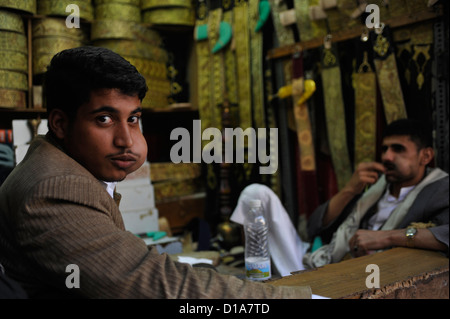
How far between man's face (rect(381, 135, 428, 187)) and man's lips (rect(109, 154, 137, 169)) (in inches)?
63.4

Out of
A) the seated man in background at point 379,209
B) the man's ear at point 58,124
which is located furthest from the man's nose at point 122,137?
the seated man in background at point 379,209

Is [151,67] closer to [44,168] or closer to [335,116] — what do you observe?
[335,116]

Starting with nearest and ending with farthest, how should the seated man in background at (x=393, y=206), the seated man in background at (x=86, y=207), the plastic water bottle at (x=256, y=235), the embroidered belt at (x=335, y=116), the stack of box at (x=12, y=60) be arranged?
the seated man in background at (x=86, y=207), the stack of box at (x=12, y=60), the plastic water bottle at (x=256, y=235), the seated man in background at (x=393, y=206), the embroidered belt at (x=335, y=116)

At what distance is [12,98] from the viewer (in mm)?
1483

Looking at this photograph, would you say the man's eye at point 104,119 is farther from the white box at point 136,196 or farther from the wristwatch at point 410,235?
the white box at point 136,196

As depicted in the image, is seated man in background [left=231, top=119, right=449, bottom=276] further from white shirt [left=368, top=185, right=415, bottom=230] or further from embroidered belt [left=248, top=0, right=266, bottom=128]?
embroidered belt [left=248, top=0, right=266, bottom=128]

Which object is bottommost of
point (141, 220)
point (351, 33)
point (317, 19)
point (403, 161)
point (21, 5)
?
point (141, 220)

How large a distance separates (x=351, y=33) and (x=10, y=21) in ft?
6.39

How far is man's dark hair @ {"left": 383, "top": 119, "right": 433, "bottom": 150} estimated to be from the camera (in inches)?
81.3

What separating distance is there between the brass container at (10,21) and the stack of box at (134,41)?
1.60 m

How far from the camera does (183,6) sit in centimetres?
343

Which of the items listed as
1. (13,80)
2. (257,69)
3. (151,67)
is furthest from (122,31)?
(13,80)

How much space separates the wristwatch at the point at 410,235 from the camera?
170 centimetres

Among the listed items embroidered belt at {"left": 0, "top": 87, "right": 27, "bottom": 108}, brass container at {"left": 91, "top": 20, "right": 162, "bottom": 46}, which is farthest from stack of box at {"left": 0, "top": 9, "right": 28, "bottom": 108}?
brass container at {"left": 91, "top": 20, "right": 162, "bottom": 46}
